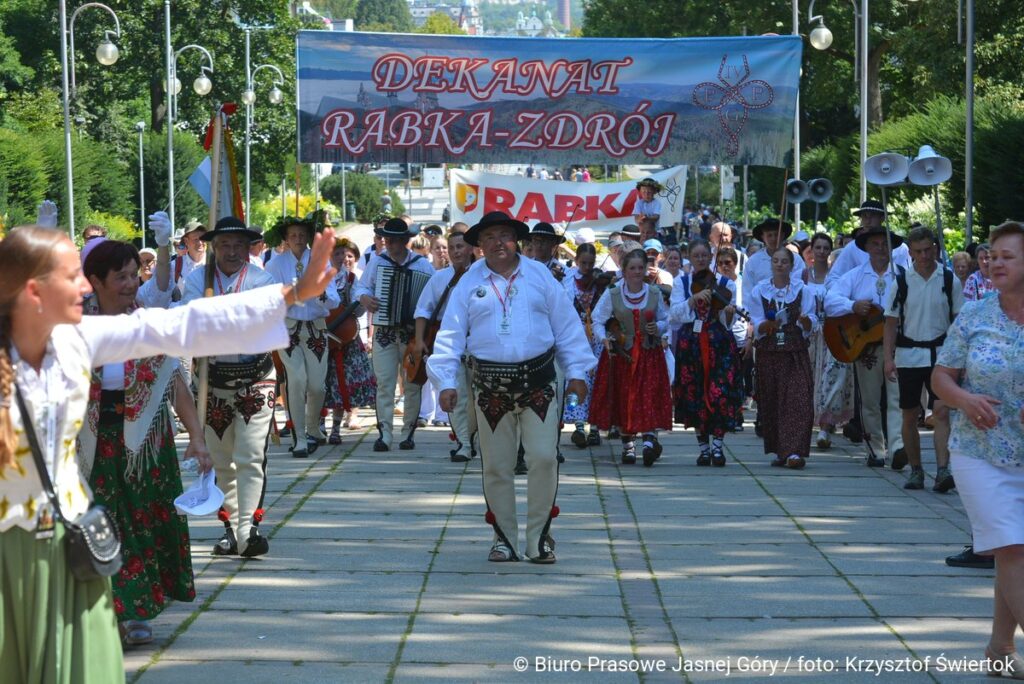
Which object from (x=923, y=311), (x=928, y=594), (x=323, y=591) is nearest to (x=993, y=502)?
(x=928, y=594)

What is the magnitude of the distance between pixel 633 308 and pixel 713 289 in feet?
2.23

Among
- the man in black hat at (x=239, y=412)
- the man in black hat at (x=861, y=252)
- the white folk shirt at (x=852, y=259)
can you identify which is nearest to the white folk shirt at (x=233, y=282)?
the man in black hat at (x=239, y=412)

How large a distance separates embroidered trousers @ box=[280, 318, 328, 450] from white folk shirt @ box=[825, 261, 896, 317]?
4.26 meters

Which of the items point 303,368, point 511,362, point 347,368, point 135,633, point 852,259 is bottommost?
point 135,633

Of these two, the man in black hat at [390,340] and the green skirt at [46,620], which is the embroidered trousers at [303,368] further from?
the green skirt at [46,620]

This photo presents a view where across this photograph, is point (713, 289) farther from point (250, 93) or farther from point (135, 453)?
point (250, 93)

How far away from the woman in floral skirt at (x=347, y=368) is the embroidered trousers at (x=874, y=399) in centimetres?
446

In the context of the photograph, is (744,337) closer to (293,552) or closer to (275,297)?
(293,552)

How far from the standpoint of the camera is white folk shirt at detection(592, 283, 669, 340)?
41.8 ft

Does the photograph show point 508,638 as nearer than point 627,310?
Yes

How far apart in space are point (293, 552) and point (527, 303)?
1.97 metres

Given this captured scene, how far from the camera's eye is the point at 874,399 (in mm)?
12664

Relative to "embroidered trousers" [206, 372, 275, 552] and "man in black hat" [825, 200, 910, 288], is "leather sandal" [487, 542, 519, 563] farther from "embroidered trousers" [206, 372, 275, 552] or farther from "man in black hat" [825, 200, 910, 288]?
"man in black hat" [825, 200, 910, 288]

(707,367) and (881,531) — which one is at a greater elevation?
(707,367)
